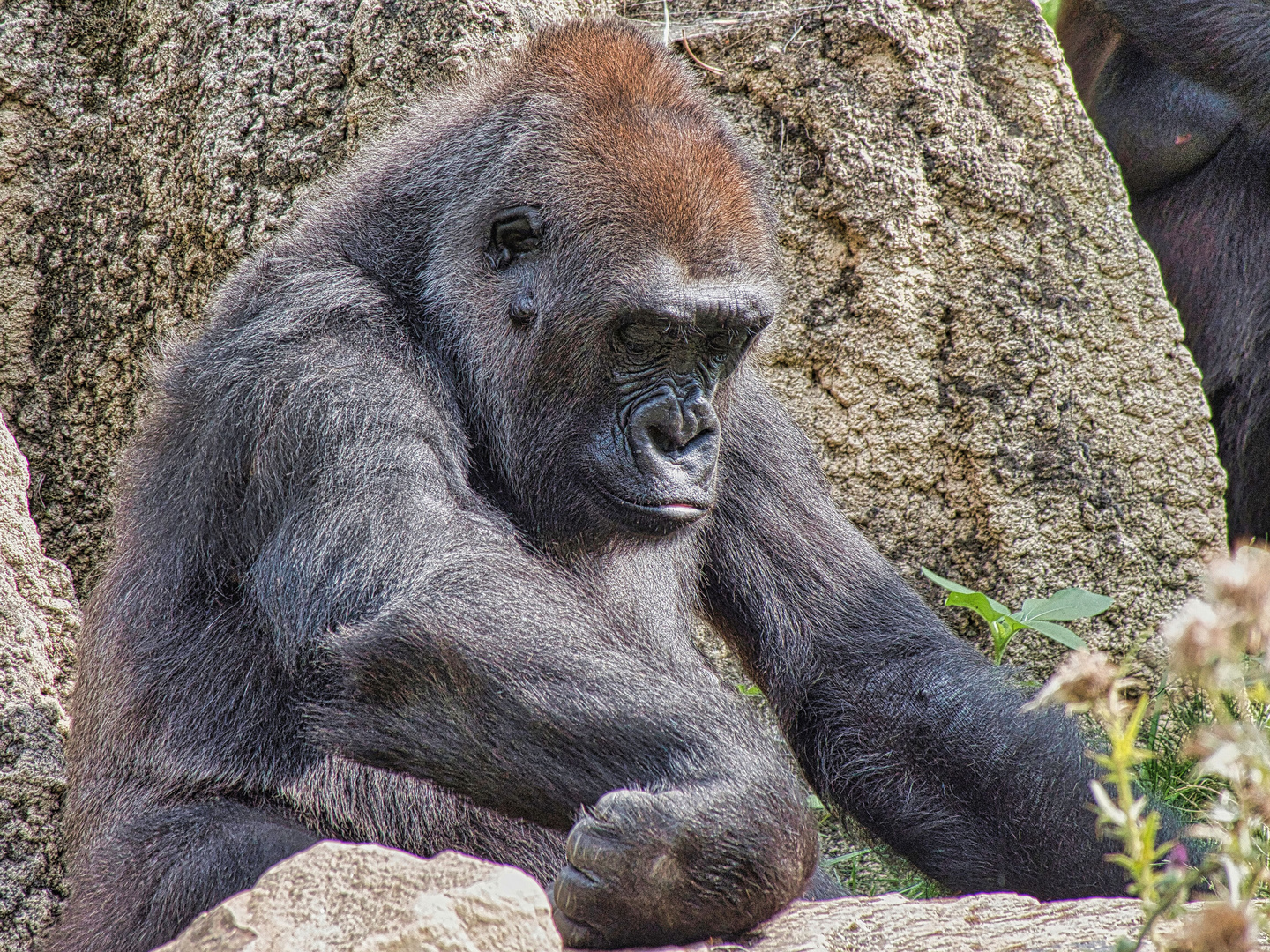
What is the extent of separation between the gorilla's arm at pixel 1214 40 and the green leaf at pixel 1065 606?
7.90 ft

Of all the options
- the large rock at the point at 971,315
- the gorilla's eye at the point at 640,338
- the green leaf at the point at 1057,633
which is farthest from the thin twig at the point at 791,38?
the green leaf at the point at 1057,633

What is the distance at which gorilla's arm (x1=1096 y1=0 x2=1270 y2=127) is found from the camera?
4809 mm

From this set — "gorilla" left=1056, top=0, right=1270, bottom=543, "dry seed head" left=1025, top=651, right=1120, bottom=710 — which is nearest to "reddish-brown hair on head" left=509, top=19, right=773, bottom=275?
"dry seed head" left=1025, top=651, right=1120, bottom=710

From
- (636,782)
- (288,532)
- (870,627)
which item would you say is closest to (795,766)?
(870,627)

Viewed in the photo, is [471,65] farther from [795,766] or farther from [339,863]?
[339,863]

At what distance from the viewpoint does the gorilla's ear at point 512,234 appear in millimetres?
2508

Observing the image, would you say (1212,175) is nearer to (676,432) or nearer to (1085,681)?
(676,432)

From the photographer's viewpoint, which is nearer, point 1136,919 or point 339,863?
point 339,863

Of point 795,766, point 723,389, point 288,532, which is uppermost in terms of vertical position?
point 723,389

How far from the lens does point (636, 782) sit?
2.07 meters

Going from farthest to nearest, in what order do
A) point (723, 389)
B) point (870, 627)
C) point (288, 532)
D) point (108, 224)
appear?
point (108, 224) < point (870, 627) < point (723, 389) < point (288, 532)

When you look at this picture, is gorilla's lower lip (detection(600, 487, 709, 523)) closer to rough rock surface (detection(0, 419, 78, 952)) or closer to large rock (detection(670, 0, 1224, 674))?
large rock (detection(670, 0, 1224, 674))

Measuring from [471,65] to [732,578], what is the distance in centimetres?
140

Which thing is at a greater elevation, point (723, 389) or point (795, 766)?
point (723, 389)
